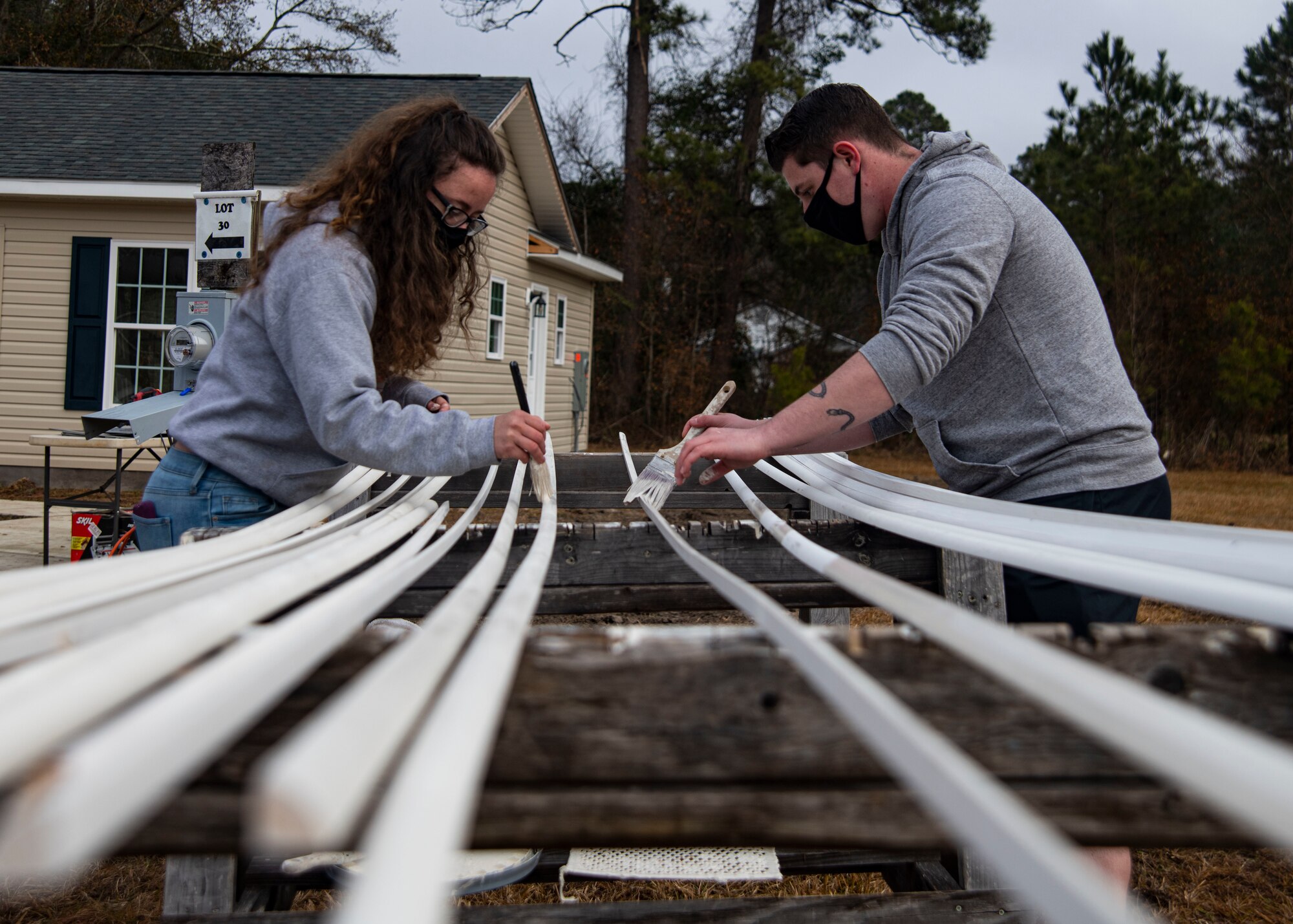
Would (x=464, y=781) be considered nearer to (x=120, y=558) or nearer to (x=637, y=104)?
(x=120, y=558)

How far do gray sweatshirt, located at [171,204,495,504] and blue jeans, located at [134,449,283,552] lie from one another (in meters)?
0.04

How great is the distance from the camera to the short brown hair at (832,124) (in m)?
2.62

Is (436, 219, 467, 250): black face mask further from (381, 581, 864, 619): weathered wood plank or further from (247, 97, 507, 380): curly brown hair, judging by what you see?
(381, 581, 864, 619): weathered wood plank

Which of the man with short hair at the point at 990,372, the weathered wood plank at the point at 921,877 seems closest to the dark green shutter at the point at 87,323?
the man with short hair at the point at 990,372

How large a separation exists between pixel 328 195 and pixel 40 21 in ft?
74.2

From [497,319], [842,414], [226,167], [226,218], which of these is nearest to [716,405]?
[842,414]

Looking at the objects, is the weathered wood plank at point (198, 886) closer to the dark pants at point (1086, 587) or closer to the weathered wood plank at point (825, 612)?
the dark pants at point (1086, 587)

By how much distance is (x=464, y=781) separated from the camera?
605mm

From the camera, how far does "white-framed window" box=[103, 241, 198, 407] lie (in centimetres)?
1042

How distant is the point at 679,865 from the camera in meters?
2.55

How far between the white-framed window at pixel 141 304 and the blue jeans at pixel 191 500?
898cm

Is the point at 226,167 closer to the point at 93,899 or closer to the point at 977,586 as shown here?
the point at 93,899

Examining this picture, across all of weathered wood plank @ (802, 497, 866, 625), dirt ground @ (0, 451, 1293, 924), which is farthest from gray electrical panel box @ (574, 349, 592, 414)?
dirt ground @ (0, 451, 1293, 924)

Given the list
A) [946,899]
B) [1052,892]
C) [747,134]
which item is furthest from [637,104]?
[1052,892]
